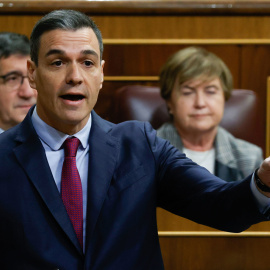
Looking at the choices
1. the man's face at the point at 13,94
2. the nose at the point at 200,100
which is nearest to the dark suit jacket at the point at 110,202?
the man's face at the point at 13,94

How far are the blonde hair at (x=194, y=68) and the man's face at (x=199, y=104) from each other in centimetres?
1

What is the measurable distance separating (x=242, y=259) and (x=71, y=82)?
379mm

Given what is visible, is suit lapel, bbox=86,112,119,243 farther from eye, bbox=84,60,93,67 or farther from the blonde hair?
the blonde hair

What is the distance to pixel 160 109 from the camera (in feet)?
3.75

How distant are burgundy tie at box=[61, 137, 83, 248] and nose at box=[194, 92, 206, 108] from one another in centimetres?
54

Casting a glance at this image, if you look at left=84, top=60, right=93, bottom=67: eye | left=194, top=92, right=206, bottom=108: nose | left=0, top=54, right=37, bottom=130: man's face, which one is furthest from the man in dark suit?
left=194, top=92, right=206, bottom=108: nose

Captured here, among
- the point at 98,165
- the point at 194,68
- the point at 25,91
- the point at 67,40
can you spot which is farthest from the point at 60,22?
the point at 194,68

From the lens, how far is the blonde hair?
1.04 metres

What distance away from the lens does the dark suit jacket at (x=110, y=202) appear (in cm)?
50

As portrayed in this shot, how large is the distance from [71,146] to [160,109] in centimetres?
62

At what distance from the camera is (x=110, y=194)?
0.53m

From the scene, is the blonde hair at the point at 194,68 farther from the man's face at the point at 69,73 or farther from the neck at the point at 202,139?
the man's face at the point at 69,73

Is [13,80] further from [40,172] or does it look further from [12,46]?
[40,172]

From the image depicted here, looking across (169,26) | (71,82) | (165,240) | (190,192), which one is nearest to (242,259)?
(165,240)
